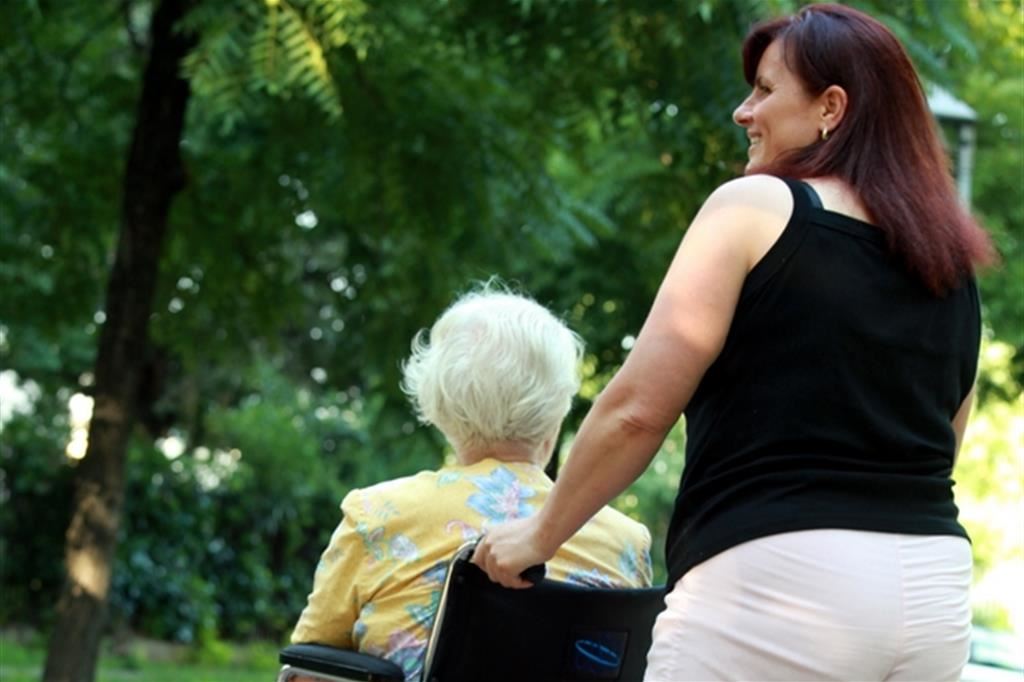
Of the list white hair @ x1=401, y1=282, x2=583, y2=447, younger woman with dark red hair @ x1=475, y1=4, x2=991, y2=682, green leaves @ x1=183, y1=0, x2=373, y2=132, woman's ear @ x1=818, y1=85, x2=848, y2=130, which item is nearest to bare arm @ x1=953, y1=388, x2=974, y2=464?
younger woman with dark red hair @ x1=475, y1=4, x2=991, y2=682

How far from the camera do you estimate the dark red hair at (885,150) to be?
237cm

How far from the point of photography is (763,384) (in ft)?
7.42

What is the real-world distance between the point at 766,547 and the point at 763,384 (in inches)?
9.0

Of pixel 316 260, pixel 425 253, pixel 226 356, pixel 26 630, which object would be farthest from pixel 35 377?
pixel 425 253

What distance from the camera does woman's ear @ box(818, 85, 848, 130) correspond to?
2461mm

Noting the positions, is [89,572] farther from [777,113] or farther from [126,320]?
[777,113]

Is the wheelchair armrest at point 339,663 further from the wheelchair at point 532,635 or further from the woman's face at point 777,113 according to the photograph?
the woman's face at point 777,113

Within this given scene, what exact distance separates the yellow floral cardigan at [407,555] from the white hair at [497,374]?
0.09 m

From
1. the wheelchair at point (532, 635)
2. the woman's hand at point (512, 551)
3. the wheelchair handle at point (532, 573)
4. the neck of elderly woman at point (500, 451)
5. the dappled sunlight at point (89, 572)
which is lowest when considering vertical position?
the dappled sunlight at point (89, 572)

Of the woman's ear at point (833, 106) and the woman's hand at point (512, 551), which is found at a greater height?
the woman's ear at point (833, 106)

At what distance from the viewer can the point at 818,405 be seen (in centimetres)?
224

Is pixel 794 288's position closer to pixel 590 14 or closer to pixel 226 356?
pixel 590 14

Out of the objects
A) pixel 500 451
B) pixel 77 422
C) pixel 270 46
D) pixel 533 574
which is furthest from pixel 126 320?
pixel 77 422

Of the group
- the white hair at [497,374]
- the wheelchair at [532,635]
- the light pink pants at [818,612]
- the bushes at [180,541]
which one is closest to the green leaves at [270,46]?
the white hair at [497,374]
